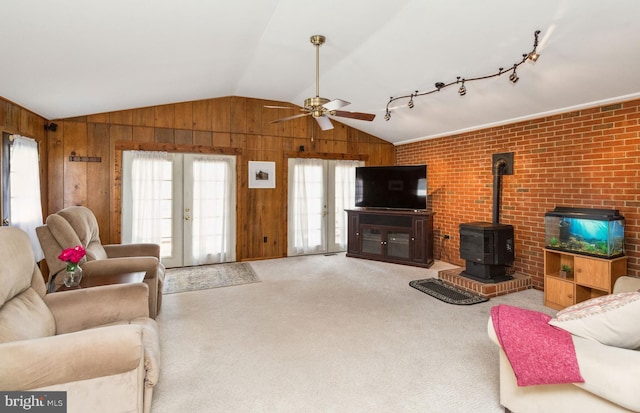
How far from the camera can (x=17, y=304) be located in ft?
5.73

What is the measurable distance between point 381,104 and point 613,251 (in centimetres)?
341

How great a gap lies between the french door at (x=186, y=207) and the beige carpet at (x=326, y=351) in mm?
1525

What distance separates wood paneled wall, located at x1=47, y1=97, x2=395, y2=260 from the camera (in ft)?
15.6

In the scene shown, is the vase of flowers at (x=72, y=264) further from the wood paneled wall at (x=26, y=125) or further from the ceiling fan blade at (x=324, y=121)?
the ceiling fan blade at (x=324, y=121)

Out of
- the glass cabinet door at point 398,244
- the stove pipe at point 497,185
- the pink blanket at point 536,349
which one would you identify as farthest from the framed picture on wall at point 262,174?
the pink blanket at point 536,349

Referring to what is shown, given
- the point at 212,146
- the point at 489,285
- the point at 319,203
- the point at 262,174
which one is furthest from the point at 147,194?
the point at 489,285

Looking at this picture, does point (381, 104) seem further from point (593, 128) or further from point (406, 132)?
point (593, 128)

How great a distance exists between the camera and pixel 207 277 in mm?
4832

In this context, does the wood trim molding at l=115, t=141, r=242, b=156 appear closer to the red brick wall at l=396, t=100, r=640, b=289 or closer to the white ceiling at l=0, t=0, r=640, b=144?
the white ceiling at l=0, t=0, r=640, b=144

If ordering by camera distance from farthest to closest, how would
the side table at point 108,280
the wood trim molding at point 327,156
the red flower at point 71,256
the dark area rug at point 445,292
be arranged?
the wood trim molding at point 327,156
the dark area rug at point 445,292
the side table at point 108,280
the red flower at point 71,256

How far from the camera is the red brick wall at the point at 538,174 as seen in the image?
349 cm

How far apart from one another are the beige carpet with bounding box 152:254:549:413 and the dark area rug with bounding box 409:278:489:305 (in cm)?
13

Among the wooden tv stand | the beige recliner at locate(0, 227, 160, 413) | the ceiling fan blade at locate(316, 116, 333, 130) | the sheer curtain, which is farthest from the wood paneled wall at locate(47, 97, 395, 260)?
the beige recliner at locate(0, 227, 160, 413)

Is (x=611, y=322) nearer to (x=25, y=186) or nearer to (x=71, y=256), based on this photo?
(x=71, y=256)
